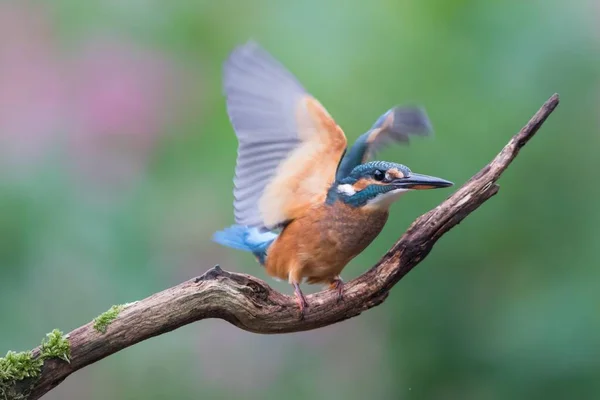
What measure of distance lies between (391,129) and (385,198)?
0.26 metres

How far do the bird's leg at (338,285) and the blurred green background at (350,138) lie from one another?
0.46m

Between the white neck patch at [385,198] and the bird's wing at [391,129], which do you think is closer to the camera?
the white neck patch at [385,198]

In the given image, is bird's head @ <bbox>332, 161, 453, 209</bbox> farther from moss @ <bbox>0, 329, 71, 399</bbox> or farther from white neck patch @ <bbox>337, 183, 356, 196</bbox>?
moss @ <bbox>0, 329, 71, 399</bbox>

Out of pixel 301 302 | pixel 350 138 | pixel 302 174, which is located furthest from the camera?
pixel 350 138

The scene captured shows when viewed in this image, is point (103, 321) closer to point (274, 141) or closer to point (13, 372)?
point (13, 372)

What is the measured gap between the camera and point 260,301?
2.09 m

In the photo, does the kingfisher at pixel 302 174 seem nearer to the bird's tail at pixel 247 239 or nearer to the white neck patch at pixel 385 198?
the white neck patch at pixel 385 198

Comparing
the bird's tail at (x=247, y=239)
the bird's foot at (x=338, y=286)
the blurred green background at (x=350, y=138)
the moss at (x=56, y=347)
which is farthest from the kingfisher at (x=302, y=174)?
the moss at (x=56, y=347)

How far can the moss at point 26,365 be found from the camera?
1820mm

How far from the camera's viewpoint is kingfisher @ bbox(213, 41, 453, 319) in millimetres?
2336

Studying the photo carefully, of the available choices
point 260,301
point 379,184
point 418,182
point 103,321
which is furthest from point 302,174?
point 103,321

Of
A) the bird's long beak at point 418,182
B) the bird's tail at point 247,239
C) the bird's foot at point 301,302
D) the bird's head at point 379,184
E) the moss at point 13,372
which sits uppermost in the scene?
the bird's tail at point 247,239

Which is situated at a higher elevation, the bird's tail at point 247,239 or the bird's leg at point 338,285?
the bird's tail at point 247,239

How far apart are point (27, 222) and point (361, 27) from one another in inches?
54.0
